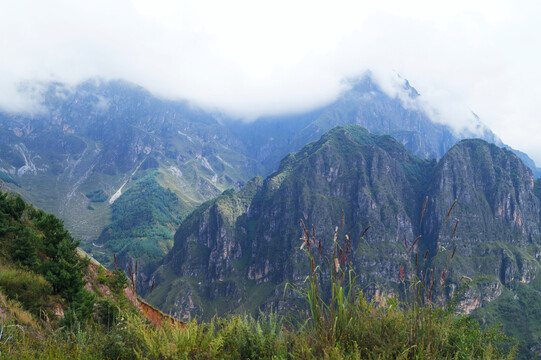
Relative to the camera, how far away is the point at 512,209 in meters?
178

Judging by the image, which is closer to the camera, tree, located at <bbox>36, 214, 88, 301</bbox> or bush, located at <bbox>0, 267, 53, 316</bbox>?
bush, located at <bbox>0, 267, 53, 316</bbox>

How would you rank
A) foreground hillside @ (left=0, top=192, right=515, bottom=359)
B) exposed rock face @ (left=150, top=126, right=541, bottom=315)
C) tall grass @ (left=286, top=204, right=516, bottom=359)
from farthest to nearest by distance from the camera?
1. exposed rock face @ (left=150, top=126, right=541, bottom=315)
2. foreground hillside @ (left=0, top=192, right=515, bottom=359)
3. tall grass @ (left=286, top=204, right=516, bottom=359)

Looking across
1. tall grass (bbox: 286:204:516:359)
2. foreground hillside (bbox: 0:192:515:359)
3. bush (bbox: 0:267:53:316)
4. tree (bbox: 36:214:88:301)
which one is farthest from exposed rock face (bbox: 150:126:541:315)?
tall grass (bbox: 286:204:516:359)

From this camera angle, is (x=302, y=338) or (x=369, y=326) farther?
(x=369, y=326)

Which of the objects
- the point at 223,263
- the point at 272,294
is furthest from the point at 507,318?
the point at 223,263

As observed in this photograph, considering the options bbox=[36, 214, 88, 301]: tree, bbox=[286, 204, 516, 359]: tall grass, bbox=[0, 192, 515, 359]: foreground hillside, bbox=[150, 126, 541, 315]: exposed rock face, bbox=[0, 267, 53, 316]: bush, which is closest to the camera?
bbox=[286, 204, 516, 359]: tall grass

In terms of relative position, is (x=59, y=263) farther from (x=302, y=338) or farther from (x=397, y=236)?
(x=397, y=236)

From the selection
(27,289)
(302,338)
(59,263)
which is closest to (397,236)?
(59,263)

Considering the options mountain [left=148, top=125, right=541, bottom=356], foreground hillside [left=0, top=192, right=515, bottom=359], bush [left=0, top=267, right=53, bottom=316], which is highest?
foreground hillside [left=0, top=192, right=515, bottom=359]

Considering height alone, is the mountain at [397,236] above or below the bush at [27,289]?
below

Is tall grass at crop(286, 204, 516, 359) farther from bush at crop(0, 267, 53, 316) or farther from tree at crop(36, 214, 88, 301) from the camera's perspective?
tree at crop(36, 214, 88, 301)

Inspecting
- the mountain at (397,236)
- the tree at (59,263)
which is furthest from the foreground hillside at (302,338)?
the mountain at (397,236)

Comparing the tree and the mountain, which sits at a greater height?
the tree

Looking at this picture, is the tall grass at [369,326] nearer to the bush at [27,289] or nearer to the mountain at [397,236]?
the bush at [27,289]
